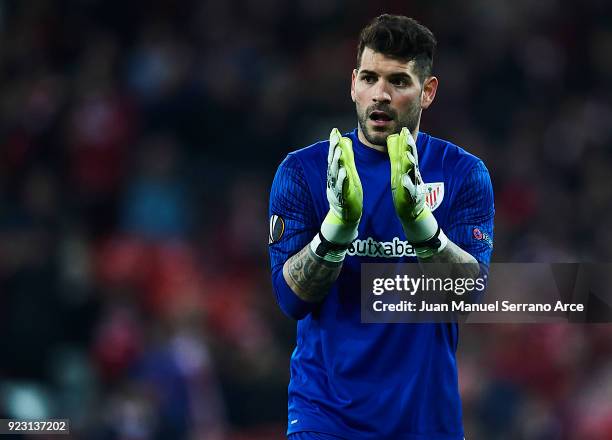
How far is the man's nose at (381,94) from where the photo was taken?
427 centimetres

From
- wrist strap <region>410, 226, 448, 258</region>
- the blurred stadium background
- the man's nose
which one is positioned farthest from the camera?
the blurred stadium background

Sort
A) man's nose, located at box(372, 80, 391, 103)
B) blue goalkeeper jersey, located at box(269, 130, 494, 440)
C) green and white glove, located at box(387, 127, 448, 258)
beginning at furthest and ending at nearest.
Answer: man's nose, located at box(372, 80, 391, 103), blue goalkeeper jersey, located at box(269, 130, 494, 440), green and white glove, located at box(387, 127, 448, 258)

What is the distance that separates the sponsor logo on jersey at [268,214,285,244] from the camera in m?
4.36

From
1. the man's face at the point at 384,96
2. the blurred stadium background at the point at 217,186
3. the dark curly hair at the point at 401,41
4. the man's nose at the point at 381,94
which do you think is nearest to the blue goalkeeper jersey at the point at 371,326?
the man's face at the point at 384,96

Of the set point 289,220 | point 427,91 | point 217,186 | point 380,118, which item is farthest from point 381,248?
point 217,186

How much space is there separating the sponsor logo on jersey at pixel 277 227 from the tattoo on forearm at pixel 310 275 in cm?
18

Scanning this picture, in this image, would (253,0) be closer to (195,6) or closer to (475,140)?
(195,6)

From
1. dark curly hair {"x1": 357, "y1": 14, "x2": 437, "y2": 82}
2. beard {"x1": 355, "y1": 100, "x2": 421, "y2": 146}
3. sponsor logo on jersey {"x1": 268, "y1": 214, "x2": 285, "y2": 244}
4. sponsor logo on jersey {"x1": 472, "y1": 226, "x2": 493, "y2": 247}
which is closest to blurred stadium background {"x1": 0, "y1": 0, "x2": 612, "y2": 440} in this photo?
sponsor logo on jersey {"x1": 268, "y1": 214, "x2": 285, "y2": 244}

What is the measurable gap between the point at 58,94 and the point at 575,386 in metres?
5.56

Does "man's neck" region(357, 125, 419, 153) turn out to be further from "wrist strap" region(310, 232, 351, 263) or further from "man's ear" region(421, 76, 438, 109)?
"wrist strap" region(310, 232, 351, 263)

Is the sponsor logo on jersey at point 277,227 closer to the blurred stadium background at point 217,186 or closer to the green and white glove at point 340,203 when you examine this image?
the green and white glove at point 340,203

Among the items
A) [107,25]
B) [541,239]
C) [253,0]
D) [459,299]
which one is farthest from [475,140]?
[459,299]

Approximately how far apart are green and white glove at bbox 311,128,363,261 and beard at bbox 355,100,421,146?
1.14 feet

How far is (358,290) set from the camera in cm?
423
